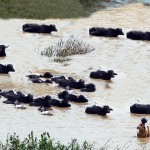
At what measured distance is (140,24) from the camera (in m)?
40.5

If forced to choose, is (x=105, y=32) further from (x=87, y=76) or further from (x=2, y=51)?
(x=87, y=76)

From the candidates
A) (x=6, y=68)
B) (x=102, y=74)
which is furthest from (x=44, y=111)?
(x=102, y=74)

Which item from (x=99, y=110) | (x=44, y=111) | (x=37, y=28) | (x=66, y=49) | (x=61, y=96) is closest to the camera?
(x=44, y=111)

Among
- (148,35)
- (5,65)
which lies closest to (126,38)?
(148,35)

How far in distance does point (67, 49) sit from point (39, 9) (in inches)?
Result: 319

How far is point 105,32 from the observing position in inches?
1454

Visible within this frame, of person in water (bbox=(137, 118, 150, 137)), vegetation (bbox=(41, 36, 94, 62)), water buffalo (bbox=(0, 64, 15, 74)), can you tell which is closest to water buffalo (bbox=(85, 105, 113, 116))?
person in water (bbox=(137, 118, 150, 137))

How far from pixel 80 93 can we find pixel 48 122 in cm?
364

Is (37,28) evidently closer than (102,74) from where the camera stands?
No

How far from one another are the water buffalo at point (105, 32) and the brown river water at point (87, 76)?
0.31 m

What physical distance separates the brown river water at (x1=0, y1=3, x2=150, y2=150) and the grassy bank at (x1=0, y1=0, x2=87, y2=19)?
654 mm

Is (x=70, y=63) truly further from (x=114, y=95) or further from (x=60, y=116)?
(x=60, y=116)

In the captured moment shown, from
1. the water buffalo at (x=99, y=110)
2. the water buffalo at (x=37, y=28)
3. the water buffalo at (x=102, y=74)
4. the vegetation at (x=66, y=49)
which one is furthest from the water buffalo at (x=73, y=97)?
the water buffalo at (x=37, y=28)

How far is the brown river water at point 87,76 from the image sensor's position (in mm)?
22891
